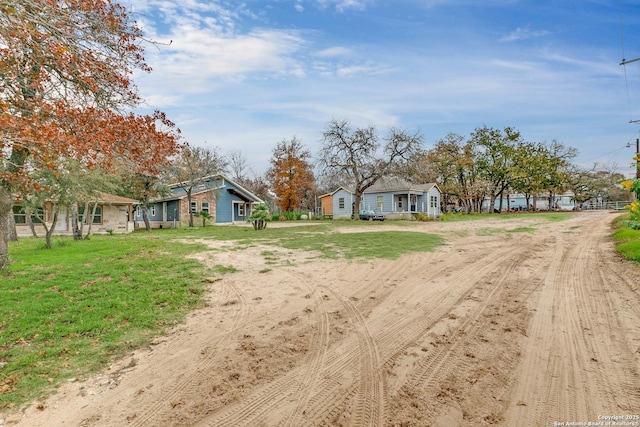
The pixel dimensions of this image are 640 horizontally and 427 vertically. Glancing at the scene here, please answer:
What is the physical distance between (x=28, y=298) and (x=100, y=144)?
3.23 metres

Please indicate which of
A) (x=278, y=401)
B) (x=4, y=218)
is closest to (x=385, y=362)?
(x=278, y=401)

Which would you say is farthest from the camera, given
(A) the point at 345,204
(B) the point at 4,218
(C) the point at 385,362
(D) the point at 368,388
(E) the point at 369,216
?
(A) the point at 345,204

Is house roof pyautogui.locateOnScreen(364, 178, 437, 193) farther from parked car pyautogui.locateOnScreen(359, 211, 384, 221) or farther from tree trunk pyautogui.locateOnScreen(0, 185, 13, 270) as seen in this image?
tree trunk pyautogui.locateOnScreen(0, 185, 13, 270)

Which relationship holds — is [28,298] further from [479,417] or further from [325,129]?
[325,129]

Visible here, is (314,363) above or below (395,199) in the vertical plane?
below

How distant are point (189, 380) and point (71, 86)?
513 cm

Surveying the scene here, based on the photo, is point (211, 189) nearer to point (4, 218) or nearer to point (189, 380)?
point (4, 218)

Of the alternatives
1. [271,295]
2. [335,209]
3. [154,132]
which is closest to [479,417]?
[271,295]

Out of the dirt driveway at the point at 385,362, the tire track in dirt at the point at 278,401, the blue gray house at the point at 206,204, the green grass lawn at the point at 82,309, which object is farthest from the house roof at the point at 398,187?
the tire track in dirt at the point at 278,401

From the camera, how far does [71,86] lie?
16.9 feet

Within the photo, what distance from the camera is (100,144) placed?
4.61 m

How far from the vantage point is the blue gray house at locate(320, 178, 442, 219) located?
35344 mm

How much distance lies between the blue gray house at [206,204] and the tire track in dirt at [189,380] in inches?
975

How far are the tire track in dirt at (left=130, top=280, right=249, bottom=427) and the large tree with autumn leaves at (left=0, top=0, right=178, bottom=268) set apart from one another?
3.24 metres
